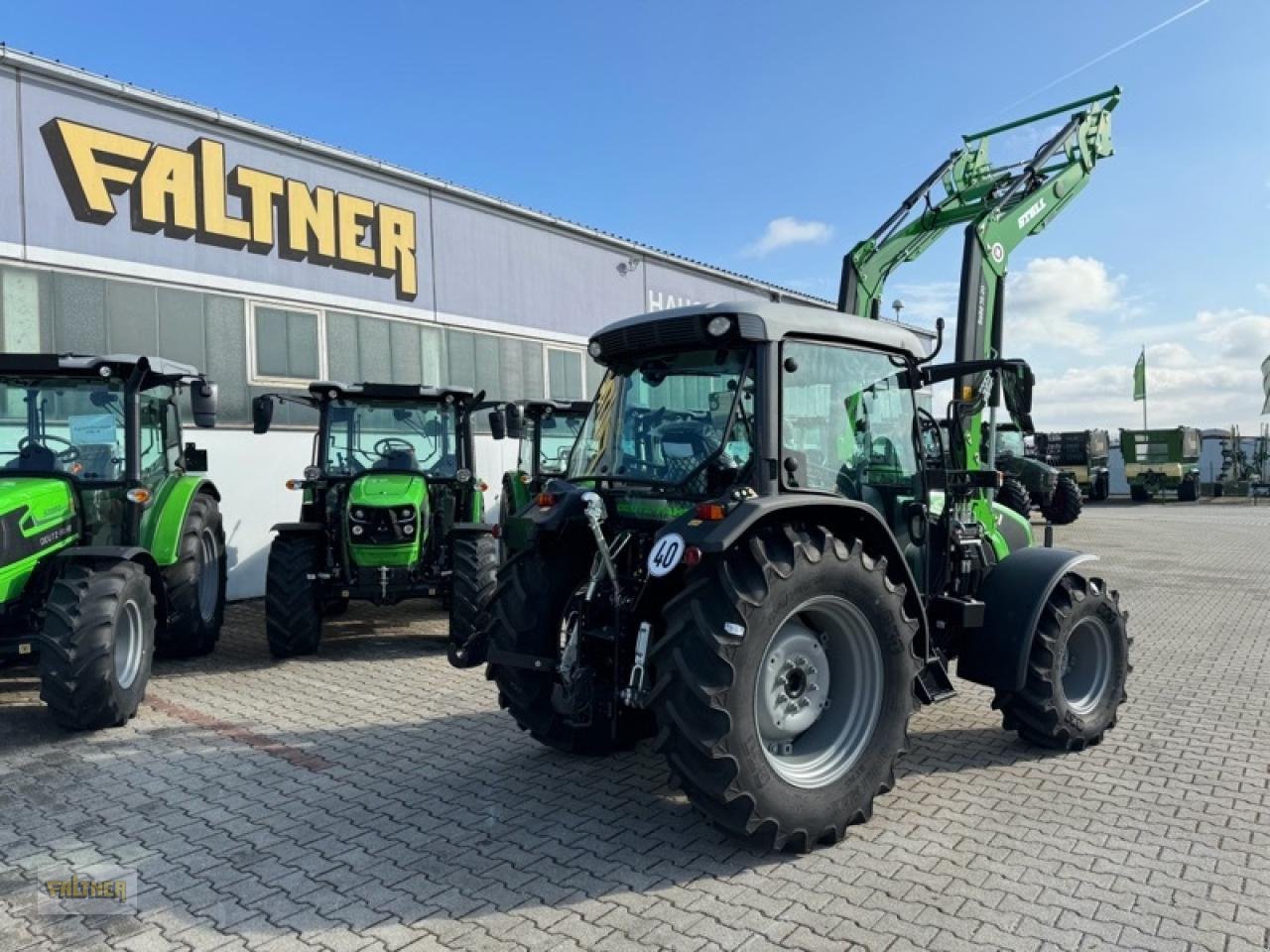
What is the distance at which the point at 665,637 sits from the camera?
3.55 meters

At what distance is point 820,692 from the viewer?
4.08 metres

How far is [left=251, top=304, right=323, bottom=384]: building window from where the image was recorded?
36.7ft

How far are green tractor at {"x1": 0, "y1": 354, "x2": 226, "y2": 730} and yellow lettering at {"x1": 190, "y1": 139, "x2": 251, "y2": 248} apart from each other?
12.4ft

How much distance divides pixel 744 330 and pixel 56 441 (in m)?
5.40

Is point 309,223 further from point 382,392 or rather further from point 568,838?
point 568,838

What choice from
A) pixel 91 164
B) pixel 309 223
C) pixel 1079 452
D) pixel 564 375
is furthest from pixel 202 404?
pixel 1079 452

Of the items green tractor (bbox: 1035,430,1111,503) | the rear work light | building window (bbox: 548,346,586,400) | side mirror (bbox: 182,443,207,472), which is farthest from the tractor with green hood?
green tractor (bbox: 1035,430,1111,503)

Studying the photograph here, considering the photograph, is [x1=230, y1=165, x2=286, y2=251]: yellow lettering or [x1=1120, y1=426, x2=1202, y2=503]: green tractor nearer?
[x1=230, y1=165, x2=286, y2=251]: yellow lettering

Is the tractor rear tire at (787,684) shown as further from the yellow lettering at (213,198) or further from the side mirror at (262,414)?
the yellow lettering at (213,198)

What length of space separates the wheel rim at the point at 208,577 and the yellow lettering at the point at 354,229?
526 centimetres

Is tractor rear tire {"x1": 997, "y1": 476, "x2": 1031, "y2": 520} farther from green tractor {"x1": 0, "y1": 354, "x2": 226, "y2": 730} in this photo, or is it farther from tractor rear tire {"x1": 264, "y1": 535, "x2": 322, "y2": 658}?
green tractor {"x1": 0, "y1": 354, "x2": 226, "y2": 730}

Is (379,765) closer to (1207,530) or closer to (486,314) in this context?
(486,314)

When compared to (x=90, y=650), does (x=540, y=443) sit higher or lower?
higher

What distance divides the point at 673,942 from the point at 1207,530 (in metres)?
21.6
